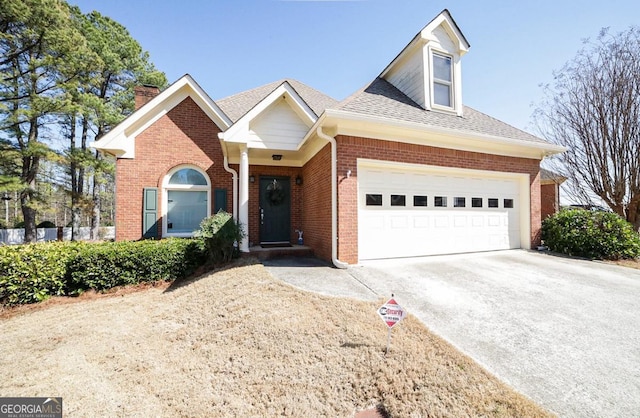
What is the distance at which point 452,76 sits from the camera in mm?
8766

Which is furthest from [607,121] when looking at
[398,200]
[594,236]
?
[398,200]

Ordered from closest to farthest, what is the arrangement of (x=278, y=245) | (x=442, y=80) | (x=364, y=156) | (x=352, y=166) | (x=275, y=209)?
(x=352, y=166) < (x=364, y=156) < (x=442, y=80) < (x=278, y=245) < (x=275, y=209)

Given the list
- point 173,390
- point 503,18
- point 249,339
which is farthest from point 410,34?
point 173,390

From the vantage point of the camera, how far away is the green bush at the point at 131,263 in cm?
Answer: 634

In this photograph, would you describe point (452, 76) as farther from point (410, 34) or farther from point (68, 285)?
point (68, 285)

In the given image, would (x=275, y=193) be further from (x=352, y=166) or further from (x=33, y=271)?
(x=33, y=271)

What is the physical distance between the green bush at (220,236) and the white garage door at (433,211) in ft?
11.3

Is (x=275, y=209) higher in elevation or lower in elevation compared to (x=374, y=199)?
lower

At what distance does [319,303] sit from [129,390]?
2663 millimetres

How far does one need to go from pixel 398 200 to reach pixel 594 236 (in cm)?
628

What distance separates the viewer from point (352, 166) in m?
6.47

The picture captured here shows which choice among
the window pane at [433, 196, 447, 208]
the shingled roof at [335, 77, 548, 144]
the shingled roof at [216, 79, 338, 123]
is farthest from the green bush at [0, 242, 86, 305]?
the window pane at [433, 196, 447, 208]
